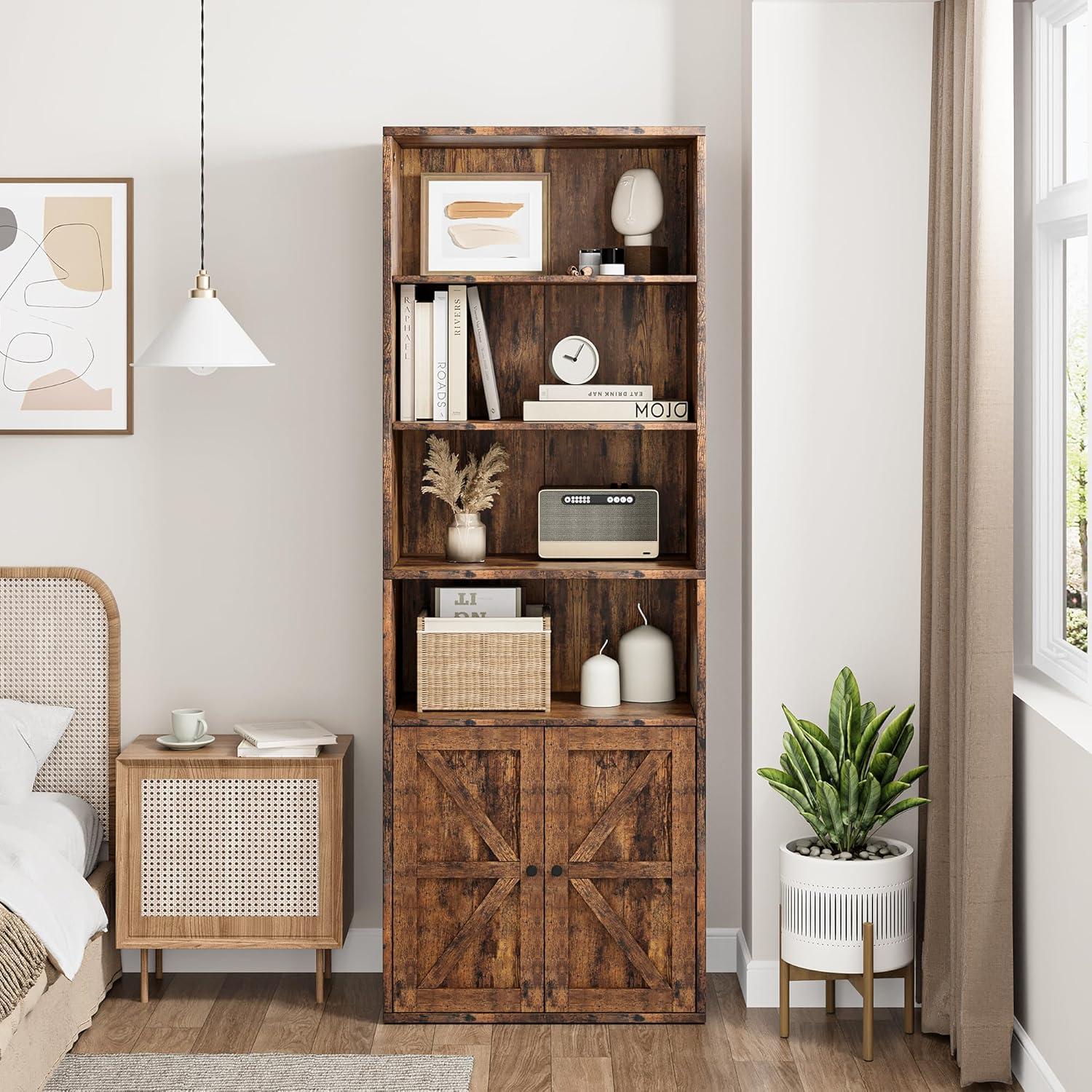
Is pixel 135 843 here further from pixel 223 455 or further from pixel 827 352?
pixel 827 352

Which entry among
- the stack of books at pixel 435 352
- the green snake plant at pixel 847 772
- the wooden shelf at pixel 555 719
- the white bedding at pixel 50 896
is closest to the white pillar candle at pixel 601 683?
the wooden shelf at pixel 555 719

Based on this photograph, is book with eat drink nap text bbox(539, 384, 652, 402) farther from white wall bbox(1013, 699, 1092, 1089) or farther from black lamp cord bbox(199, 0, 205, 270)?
white wall bbox(1013, 699, 1092, 1089)

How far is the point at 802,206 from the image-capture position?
3094 millimetres

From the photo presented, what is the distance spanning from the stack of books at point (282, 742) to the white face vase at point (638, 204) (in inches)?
58.0

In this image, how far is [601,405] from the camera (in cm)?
302

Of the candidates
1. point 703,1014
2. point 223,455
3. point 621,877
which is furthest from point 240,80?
point 703,1014

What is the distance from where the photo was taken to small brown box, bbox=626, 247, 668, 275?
10.2 ft

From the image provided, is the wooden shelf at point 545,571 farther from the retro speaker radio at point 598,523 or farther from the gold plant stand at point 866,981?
the gold plant stand at point 866,981

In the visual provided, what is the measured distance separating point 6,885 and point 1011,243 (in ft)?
8.06

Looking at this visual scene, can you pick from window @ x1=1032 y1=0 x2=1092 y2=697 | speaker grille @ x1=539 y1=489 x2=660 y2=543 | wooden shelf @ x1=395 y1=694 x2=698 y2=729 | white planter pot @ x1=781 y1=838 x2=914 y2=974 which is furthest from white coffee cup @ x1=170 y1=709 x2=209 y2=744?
window @ x1=1032 y1=0 x2=1092 y2=697

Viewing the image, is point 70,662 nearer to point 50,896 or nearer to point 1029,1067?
point 50,896

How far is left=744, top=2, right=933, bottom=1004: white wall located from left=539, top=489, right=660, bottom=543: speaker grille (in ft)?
0.90

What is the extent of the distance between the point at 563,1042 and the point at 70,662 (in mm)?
1589

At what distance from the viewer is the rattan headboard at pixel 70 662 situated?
10.8 ft
